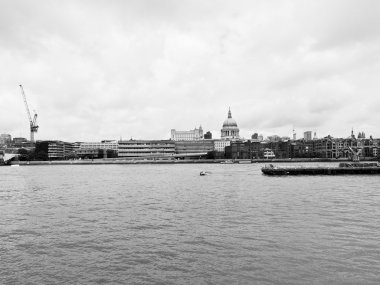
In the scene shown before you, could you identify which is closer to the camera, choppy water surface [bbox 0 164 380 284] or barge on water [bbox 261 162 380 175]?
choppy water surface [bbox 0 164 380 284]

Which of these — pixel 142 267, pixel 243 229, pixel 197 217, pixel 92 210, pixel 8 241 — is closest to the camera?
pixel 142 267

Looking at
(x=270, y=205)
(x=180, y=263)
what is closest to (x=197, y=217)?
(x=270, y=205)

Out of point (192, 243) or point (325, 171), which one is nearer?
point (192, 243)

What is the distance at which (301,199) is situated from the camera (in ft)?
144

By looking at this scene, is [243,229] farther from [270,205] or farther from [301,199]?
[301,199]

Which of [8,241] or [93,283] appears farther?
[8,241]

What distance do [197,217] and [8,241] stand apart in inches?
540

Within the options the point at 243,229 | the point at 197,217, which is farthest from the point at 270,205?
the point at 243,229

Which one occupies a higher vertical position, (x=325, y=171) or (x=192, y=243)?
(x=325, y=171)

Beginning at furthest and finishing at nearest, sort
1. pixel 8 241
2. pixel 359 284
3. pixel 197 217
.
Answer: pixel 197 217 < pixel 8 241 < pixel 359 284

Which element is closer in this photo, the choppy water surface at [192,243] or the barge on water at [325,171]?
the choppy water surface at [192,243]

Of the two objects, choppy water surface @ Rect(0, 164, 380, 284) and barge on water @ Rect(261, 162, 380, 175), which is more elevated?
barge on water @ Rect(261, 162, 380, 175)

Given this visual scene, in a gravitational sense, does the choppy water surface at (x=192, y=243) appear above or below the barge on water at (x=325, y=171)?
below

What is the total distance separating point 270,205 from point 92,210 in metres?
16.6
